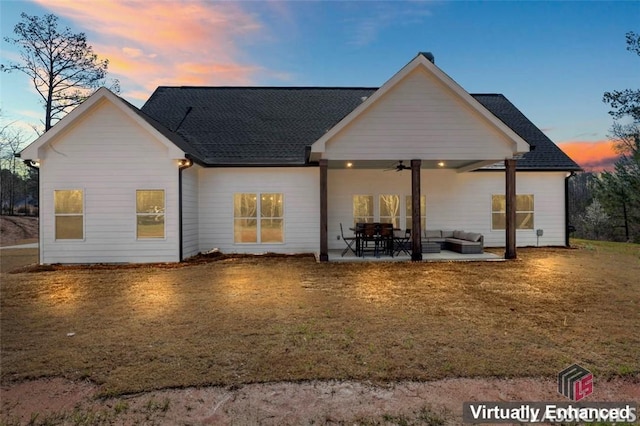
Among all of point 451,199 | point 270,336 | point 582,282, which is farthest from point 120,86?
point 582,282

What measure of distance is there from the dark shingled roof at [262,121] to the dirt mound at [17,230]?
16478 mm

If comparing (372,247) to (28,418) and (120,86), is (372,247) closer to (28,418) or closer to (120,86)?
(28,418)

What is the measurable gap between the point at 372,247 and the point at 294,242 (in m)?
3.00

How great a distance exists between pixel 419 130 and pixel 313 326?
7958mm

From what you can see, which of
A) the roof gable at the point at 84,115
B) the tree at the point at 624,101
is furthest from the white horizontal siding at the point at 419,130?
the tree at the point at 624,101

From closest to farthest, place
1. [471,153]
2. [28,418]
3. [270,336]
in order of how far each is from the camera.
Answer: [28,418], [270,336], [471,153]

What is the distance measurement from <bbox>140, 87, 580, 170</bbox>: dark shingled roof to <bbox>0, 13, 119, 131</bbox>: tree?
7.25 meters

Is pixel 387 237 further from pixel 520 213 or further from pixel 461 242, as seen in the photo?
pixel 520 213

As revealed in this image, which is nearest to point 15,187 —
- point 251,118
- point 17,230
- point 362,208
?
point 17,230

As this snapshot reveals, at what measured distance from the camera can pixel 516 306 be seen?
612cm

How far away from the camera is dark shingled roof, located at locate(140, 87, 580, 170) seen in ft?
44.7

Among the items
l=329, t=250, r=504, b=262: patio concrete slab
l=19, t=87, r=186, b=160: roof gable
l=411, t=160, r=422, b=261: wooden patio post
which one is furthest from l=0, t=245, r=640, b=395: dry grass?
l=19, t=87, r=186, b=160: roof gable

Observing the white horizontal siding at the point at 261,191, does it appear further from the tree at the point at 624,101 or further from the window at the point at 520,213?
the tree at the point at 624,101

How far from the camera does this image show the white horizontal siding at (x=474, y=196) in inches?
564
